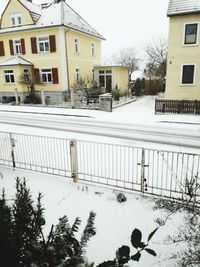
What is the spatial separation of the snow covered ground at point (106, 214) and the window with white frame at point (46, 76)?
2046 cm

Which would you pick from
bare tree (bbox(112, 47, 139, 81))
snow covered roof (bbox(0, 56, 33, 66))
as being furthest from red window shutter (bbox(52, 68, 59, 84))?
A: bare tree (bbox(112, 47, 139, 81))

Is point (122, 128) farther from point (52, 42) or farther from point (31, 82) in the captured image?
point (31, 82)

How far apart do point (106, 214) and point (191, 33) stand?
17.7 m

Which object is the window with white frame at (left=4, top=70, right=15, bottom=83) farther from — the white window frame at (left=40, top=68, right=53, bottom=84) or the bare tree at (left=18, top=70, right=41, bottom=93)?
the white window frame at (left=40, top=68, right=53, bottom=84)

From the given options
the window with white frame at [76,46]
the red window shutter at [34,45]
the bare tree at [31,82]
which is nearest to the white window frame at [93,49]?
the window with white frame at [76,46]

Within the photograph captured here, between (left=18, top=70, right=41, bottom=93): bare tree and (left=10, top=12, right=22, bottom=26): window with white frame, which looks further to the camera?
(left=10, top=12, right=22, bottom=26): window with white frame

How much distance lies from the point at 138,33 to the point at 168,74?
93.5m

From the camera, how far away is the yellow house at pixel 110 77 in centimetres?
2784

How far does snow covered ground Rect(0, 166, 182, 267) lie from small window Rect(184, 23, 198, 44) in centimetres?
1659

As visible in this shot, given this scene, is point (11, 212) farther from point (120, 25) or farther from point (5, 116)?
point (120, 25)

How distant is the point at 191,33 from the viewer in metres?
18.1

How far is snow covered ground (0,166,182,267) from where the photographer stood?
384 centimetres

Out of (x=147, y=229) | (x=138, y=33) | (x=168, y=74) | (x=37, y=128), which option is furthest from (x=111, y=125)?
(x=138, y=33)

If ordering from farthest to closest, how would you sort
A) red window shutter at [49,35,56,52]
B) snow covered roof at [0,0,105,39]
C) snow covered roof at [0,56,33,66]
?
1. snow covered roof at [0,56,33,66]
2. snow covered roof at [0,0,105,39]
3. red window shutter at [49,35,56,52]
